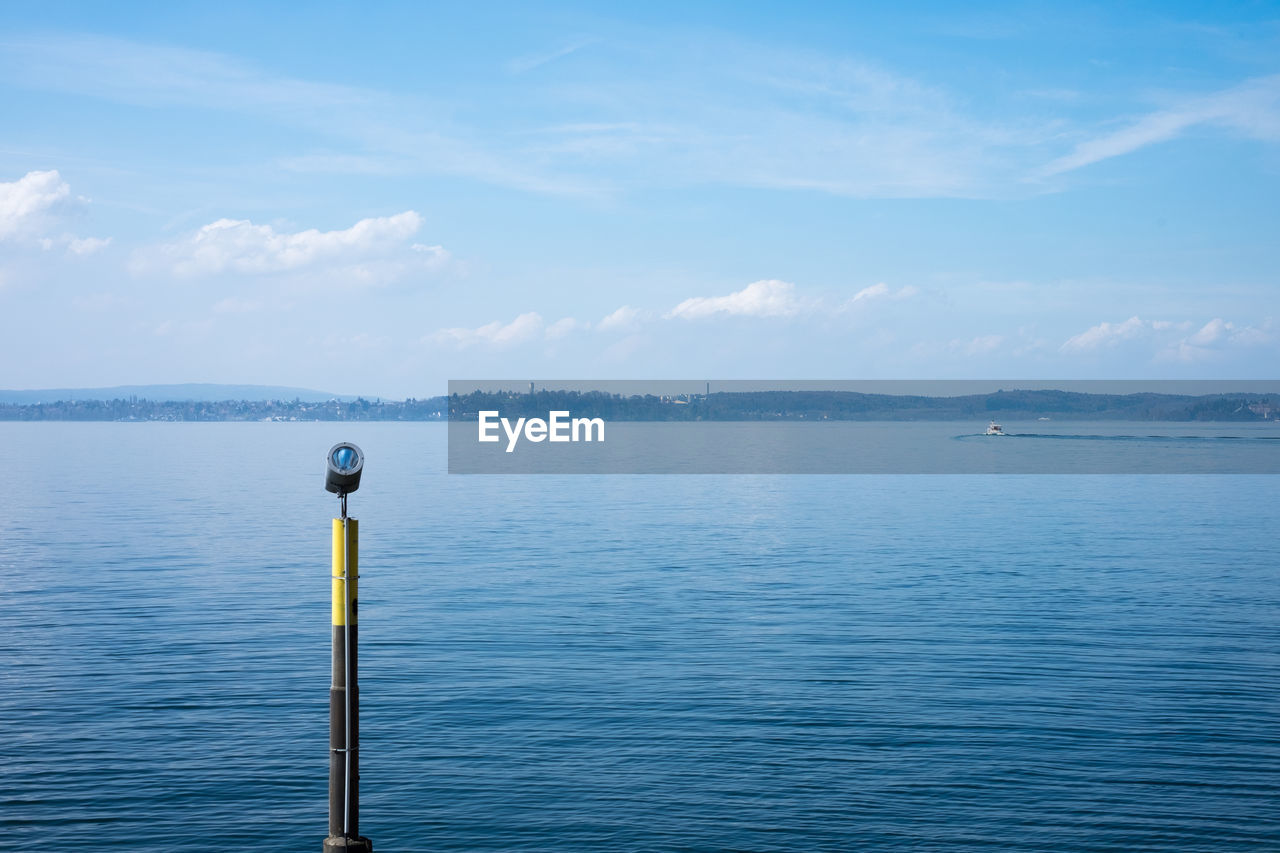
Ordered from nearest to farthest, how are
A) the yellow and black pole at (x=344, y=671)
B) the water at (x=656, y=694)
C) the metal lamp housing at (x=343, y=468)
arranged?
the metal lamp housing at (x=343, y=468) → the yellow and black pole at (x=344, y=671) → the water at (x=656, y=694)

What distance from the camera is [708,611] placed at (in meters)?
28.6

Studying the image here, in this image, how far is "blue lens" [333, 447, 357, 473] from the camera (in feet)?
34.4

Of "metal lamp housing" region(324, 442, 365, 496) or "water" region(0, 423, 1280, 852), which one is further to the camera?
"water" region(0, 423, 1280, 852)

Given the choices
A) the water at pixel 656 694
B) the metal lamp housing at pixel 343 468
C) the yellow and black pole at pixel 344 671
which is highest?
the metal lamp housing at pixel 343 468

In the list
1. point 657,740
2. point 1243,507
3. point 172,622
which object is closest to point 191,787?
point 657,740

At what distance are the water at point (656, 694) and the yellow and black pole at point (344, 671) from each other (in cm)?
260

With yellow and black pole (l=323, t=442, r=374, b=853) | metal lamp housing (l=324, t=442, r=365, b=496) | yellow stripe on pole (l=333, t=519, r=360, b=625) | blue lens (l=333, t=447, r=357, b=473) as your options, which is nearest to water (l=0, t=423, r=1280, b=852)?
yellow and black pole (l=323, t=442, r=374, b=853)

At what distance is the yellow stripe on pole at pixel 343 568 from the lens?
10484mm

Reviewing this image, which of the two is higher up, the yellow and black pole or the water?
the yellow and black pole

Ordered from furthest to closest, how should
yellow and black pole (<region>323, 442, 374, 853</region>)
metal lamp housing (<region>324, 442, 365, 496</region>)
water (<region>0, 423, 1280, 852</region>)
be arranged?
water (<region>0, 423, 1280, 852</region>), yellow and black pole (<region>323, 442, 374, 853</region>), metal lamp housing (<region>324, 442, 365, 496</region>)

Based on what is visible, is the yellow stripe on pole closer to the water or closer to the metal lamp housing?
the metal lamp housing

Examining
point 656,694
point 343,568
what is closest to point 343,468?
point 343,568

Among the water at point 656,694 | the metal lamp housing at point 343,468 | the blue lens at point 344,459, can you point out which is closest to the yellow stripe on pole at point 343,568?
the metal lamp housing at point 343,468

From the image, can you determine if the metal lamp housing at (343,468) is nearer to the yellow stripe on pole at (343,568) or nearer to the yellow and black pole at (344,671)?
the yellow and black pole at (344,671)
